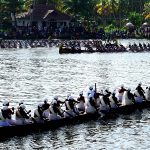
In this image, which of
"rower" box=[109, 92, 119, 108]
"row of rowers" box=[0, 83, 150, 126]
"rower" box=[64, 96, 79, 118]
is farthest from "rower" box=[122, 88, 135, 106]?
"rower" box=[64, 96, 79, 118]

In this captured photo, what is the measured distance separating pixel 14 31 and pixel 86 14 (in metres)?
21.0

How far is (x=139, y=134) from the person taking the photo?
3972 centimetres

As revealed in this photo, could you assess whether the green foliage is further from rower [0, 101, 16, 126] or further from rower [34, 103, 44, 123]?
rower [0, 101, 16, 126]

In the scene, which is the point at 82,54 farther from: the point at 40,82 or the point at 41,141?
the point at 41,141

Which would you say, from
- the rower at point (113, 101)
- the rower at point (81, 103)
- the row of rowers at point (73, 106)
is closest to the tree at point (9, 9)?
the row of rowers at point (73, 106)

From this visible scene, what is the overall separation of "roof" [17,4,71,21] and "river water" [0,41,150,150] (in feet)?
89.9

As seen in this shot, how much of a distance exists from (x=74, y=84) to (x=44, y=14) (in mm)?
88711

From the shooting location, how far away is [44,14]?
153 metres

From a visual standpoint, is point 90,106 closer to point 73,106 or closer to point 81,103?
point 81,103

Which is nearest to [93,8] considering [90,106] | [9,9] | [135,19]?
[135,19]

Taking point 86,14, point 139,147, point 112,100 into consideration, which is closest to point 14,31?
point 86,14

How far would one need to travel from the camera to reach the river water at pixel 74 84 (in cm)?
3744

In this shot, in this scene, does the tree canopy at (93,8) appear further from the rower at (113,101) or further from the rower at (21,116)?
the rower at (21,116)

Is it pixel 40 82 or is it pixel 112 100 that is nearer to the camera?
pixel 112 100
